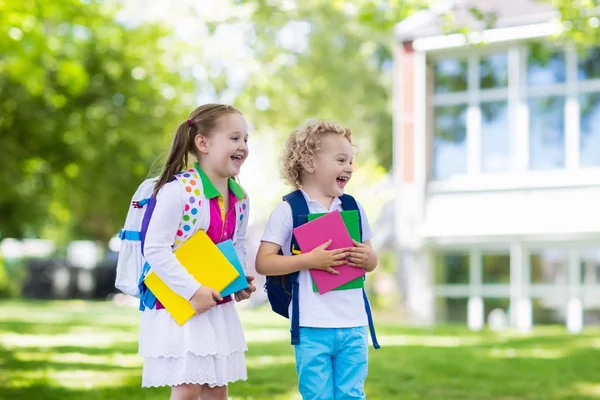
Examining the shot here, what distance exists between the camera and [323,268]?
13.0ft

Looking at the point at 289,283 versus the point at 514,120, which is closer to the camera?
the point at 289,283

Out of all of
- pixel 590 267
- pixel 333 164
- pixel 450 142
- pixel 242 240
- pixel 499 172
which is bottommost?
pixel 590 267

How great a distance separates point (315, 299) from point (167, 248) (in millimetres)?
658

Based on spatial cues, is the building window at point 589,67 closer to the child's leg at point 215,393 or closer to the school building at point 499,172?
the school building at point 499,172

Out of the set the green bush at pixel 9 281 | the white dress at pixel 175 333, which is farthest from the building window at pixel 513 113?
the green bush at pixel 9 281

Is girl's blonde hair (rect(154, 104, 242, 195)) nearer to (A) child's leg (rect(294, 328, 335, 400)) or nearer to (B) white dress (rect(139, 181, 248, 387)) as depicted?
(B) white dress (rect(139, 181, 248, 387))

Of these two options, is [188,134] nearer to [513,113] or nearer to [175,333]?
[175,333]

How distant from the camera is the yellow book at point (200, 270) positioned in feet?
12.6

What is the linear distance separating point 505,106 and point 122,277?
17092 millimetres

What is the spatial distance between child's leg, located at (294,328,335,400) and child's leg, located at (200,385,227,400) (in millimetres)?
→ 351

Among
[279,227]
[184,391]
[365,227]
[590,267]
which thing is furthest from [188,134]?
[590,267]

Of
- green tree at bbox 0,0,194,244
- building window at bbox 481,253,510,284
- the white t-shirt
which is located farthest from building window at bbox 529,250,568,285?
the white t-shirt

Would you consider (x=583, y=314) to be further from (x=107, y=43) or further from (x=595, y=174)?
(x=107, y=43)

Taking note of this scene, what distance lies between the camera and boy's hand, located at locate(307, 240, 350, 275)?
3.93 metres
